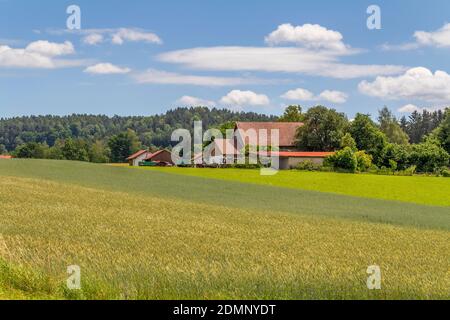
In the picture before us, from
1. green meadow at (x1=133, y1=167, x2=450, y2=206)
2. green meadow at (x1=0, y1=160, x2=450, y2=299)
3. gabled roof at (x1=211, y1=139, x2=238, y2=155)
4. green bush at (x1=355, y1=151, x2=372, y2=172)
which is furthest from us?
gabled roof at (x1=211, y1=139, x2=238, y2=155)

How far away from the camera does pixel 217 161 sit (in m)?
111

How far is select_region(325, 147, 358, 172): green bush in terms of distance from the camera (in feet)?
306

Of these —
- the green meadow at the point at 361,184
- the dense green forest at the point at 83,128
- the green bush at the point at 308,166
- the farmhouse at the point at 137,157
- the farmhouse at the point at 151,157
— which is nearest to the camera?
the green meadow at the point at 361,184

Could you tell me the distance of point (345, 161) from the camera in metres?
93.8

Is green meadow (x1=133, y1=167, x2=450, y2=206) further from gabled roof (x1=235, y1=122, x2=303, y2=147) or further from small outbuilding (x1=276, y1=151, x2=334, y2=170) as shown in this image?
gabled roof (x1=235, y1=122, x2=303, y2=147)

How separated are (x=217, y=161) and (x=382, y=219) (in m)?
77.4

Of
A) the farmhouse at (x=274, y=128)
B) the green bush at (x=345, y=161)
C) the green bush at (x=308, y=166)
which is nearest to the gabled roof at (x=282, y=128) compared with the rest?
Answer: the farmhouse at (x=274, y=128)

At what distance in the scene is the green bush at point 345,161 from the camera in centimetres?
9312

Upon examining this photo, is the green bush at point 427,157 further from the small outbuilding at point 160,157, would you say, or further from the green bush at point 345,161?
the small outbuilding at point 160,157

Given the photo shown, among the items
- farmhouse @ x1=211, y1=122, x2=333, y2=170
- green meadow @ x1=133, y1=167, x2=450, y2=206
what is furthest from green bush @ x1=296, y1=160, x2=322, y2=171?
green meadow @ x1=133, y1=167, x2=450, y2=206
